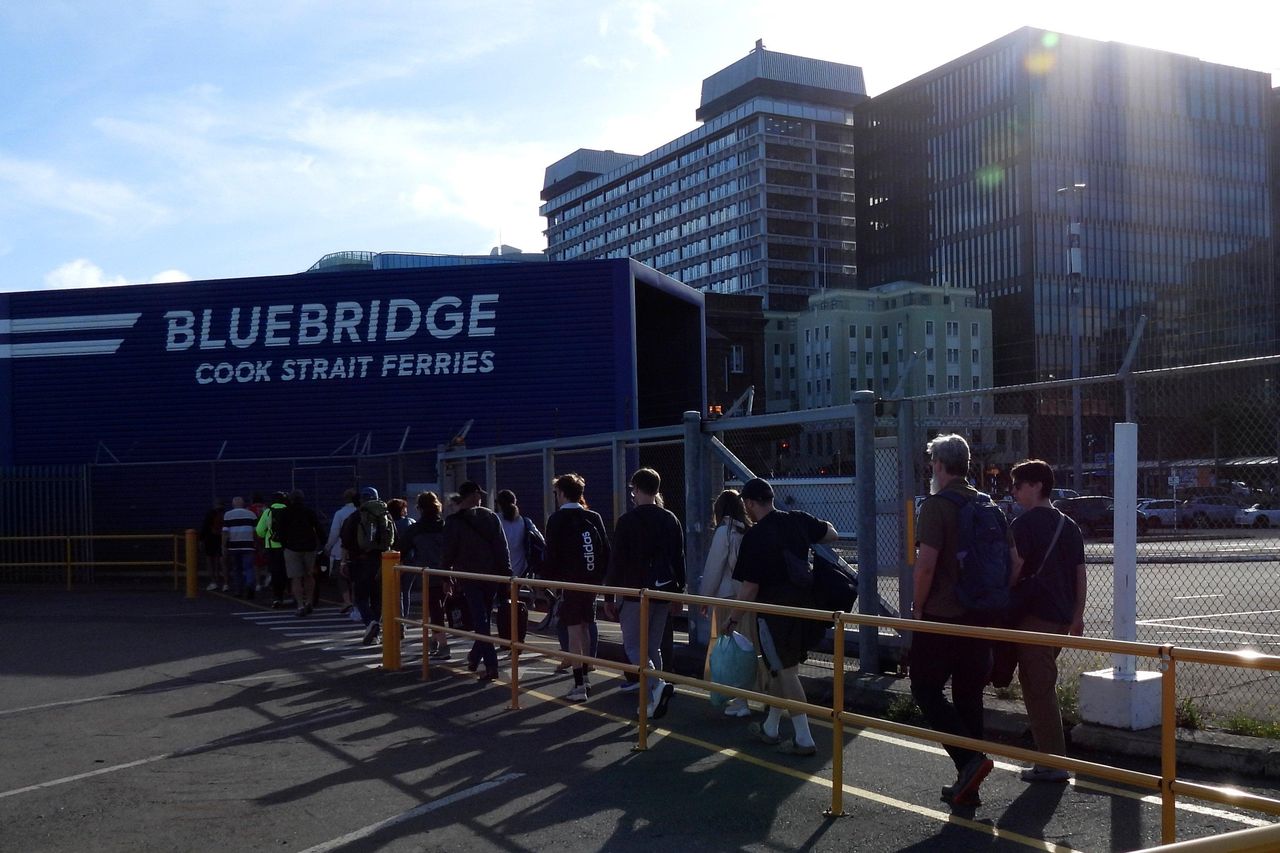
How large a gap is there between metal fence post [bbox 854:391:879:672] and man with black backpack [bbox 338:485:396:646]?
6.11 meters

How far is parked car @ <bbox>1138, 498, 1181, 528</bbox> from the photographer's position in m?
7.92

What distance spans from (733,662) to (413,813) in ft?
7.06

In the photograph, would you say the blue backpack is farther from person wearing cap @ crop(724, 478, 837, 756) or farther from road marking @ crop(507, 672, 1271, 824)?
person wearing cap @ crop(724, 478, 837, 756)

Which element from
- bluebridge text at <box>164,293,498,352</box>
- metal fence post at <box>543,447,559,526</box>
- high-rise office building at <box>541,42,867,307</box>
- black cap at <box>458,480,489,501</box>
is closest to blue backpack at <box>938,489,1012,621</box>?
black cap at <box>458,480,489,501</box>

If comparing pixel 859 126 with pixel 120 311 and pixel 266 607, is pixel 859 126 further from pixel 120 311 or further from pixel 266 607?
pixel 266 607

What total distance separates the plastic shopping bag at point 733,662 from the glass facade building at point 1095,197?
293 feet

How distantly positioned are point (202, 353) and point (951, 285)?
8382cm

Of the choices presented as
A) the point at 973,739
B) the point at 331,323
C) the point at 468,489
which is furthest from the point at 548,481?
the point at 331,323

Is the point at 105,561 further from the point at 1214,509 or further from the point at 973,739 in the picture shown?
the point at 973,739

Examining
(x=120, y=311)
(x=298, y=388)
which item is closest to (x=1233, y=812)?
(x=298, y=388)

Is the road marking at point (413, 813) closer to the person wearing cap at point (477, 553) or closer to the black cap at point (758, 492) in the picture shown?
the black cap at point (758, 492)

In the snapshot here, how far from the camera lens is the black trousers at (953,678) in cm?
626

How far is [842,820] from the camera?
6156mm

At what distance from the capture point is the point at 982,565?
6383 mm
